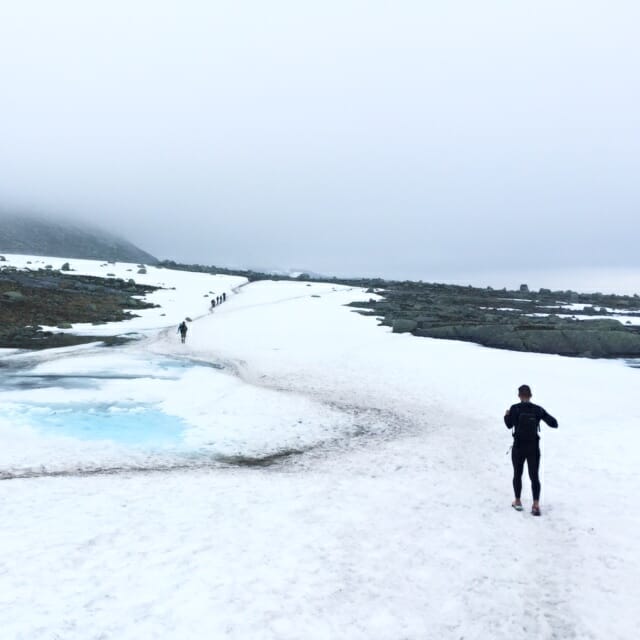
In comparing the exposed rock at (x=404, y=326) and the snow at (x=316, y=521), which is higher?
the exposed rock at (x=404, y=326)

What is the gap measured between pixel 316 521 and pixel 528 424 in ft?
16.9

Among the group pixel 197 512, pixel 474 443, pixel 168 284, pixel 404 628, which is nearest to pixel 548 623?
pixel 404 628

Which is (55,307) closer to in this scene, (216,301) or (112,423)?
(216,301)

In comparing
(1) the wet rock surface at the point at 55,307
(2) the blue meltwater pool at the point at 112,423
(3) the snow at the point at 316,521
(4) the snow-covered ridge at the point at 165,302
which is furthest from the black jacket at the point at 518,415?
(4) the snow-covered ridge at the point at 165,302

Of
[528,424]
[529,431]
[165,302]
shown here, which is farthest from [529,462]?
[165,302]

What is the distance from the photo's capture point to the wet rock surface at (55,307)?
35.5m

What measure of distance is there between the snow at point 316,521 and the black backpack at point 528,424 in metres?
1.77

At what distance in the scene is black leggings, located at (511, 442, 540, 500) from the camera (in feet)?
36.1

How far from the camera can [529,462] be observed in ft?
36.4

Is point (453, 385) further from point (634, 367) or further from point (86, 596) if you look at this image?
point (86, 596)

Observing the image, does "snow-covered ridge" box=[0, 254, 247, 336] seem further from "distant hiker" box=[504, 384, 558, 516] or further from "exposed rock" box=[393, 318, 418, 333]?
"distant hiker" box=[504, 384, 558, 516]

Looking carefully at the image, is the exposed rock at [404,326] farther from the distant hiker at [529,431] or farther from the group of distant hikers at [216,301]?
the distant hiker at [529,431]

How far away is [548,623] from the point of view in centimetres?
743

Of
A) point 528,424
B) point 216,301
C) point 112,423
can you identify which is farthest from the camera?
point 216,301
